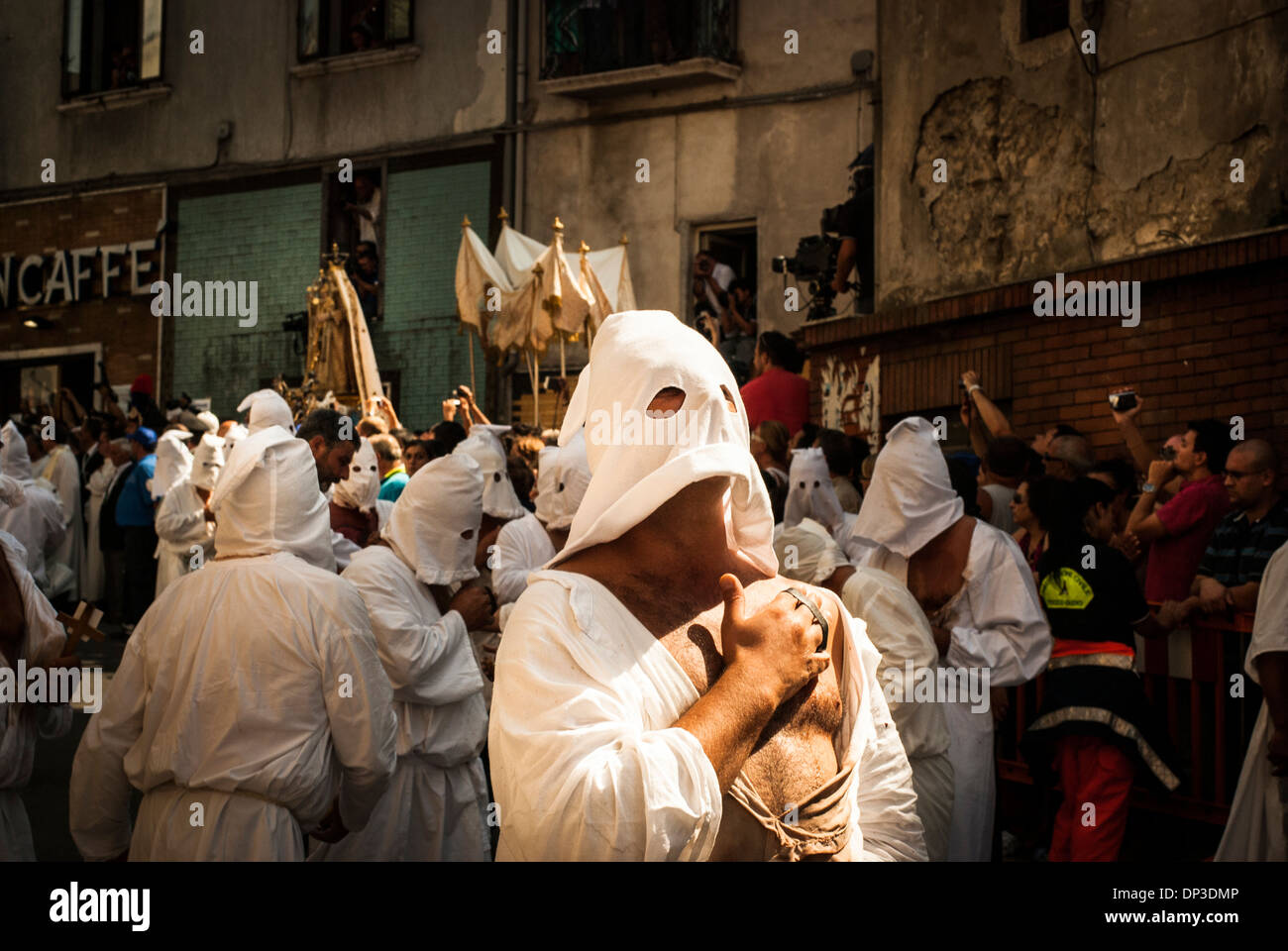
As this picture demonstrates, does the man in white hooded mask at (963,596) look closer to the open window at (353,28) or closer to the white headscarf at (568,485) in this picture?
the white headscarf at (568,485)

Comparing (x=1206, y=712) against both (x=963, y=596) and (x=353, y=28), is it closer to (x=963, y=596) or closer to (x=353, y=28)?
(x=963, y=596)

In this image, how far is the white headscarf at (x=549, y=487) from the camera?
278 inches

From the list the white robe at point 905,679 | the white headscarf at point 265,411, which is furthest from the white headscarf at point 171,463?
the white robe at point 905,679

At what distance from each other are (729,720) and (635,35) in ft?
55.2

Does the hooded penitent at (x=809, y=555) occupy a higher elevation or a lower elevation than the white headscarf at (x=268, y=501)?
lower

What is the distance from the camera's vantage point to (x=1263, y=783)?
17.4 feet

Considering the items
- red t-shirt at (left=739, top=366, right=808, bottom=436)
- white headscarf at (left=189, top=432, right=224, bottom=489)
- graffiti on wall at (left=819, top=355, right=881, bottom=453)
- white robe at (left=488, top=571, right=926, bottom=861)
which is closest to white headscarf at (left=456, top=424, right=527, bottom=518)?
red t-shirt at (left=739, top=366, right=808, bottom=436)

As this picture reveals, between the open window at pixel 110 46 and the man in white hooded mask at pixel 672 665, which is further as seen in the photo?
the open window at pixel 110 46

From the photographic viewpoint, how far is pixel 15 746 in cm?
476

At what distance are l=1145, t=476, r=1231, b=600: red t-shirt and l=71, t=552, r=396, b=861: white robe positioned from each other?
4.44m

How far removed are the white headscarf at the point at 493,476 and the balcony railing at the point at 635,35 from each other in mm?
10814
